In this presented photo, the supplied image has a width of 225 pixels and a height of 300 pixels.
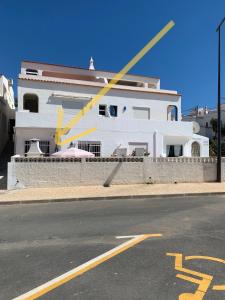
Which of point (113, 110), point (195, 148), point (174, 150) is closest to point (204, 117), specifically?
point (195, 148)

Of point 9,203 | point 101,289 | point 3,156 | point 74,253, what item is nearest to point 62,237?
point 74,253

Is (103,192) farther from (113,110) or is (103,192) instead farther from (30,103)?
(30,103)

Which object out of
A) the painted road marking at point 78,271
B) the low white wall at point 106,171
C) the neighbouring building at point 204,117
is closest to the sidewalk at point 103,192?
the low white wall at point 106,171

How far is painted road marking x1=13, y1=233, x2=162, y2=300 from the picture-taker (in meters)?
4.02

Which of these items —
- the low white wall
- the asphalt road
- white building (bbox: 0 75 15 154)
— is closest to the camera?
the asphalt road

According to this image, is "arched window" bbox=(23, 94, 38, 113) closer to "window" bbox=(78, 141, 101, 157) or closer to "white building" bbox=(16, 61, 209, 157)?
"white building" bbox=(16, 61, 209, 157)

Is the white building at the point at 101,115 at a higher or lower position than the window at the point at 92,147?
higher

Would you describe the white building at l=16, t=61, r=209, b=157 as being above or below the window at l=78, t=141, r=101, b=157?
above

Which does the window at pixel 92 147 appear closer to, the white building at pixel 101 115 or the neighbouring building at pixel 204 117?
the white building at pixel 101 115

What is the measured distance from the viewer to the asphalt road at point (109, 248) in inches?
163

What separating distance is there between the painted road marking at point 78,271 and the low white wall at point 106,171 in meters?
9.28

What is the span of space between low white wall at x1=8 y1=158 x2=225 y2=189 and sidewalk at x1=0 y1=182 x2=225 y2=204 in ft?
1.99

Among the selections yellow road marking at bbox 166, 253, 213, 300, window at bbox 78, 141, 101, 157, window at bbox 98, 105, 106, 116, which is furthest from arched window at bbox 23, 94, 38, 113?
yellow road marking at bbox 166, 253, 213, 300

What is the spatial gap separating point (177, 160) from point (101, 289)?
13650 mm
